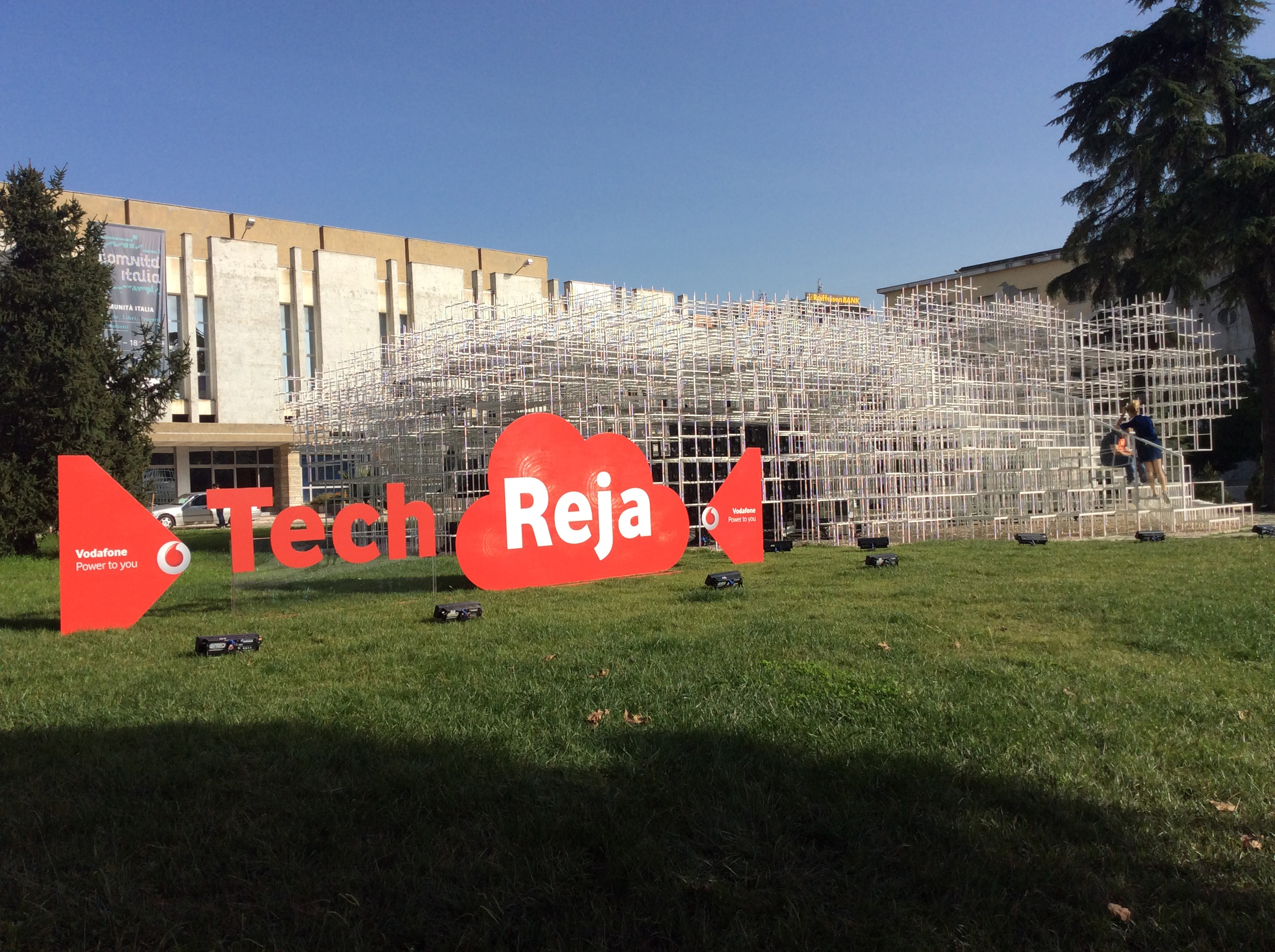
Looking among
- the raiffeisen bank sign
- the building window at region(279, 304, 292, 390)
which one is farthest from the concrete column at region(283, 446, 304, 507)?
the raiffeisen bank sign

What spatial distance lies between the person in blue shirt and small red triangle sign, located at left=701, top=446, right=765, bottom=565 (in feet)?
25.4

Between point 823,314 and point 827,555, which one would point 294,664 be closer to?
point 827,555

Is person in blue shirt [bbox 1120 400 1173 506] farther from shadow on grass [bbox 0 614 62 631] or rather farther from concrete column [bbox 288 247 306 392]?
concrete column [bbox 288 247 306 392]

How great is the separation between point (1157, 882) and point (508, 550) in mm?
7842

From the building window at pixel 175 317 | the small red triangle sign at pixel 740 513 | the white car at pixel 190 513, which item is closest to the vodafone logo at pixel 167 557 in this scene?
the small red triangle sign at pixel 740 513

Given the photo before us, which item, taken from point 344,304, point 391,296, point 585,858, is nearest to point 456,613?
point 585,858

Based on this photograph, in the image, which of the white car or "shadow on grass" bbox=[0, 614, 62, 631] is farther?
the white car

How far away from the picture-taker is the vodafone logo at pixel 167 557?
851 cm

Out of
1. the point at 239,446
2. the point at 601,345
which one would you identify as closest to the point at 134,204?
the point at 239,446

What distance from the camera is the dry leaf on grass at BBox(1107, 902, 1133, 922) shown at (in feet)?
9.05

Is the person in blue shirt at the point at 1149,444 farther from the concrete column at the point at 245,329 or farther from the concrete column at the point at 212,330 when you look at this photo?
the concrete column at the point at 212,330

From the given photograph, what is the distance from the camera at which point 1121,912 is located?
9.12ft

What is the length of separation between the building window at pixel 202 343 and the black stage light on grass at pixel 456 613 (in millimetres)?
31119

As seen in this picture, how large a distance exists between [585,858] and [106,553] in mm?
6735
